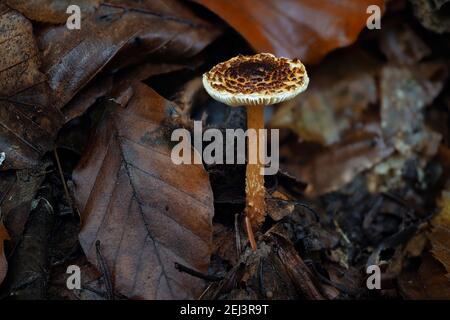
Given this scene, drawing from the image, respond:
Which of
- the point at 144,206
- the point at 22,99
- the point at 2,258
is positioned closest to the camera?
the point at 2,258

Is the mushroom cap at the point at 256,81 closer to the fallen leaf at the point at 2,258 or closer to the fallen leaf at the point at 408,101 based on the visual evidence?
the fallen leaf at the point at 2,258

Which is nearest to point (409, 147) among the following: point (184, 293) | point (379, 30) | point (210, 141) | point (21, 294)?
point (379, 30)

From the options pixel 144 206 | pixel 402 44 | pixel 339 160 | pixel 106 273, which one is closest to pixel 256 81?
pixel 144 206

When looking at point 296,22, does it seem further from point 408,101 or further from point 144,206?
point 144,206

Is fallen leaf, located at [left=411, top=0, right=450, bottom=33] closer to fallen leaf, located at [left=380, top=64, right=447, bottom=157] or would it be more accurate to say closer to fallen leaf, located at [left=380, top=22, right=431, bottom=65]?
fallen leaf, located at [left=380, top=22, right=431, bottom=65]

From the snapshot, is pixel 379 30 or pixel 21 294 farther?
pixel 379 30

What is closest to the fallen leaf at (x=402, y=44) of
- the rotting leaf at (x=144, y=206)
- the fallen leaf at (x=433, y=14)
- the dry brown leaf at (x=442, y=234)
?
the fallen leaf at (x=433, y=14)

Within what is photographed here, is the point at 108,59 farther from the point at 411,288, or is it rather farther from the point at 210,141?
the point at 411,288
